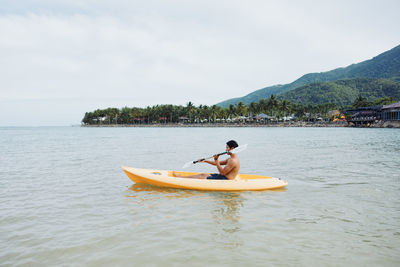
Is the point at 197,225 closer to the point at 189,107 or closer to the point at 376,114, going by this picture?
the point at 376,114

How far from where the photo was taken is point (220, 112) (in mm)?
139375

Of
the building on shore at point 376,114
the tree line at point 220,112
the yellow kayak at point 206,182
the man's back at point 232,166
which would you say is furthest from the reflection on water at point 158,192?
the tree line at point 220,112

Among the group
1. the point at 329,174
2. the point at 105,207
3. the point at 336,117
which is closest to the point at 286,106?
the point at 336,117

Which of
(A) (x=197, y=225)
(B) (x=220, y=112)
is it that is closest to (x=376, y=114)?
(B) (x=220, y=112)

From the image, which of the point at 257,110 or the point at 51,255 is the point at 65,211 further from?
the point at 257,110

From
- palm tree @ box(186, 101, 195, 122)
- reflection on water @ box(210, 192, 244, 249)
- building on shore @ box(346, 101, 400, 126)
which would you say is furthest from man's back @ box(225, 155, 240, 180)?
palm tree @ box(186, 101, 195, 122)

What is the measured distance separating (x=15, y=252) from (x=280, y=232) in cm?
516

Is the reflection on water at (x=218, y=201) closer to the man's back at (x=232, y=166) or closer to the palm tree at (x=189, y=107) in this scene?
the man's back at (x=232, y=166)

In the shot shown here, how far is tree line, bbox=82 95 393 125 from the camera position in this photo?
124688 mm

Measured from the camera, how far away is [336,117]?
134 meters

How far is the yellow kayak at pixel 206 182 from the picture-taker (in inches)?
374

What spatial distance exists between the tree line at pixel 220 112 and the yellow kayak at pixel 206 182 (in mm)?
114661

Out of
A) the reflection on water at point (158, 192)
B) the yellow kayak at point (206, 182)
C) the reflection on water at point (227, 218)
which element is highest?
the yellow kayak at point (206, 182)

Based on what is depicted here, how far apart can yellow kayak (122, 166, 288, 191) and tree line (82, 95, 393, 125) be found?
376 ft
